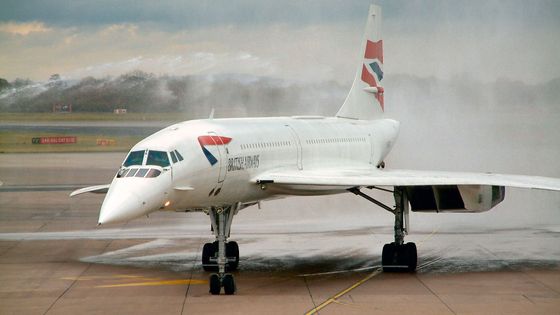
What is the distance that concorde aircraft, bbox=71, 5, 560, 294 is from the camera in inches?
866

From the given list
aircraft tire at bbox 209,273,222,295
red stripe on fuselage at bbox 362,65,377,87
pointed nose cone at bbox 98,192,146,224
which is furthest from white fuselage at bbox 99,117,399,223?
red stripe on fuselage at bbox 362,65,377,87

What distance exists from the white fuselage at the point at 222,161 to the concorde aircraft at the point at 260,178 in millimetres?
23

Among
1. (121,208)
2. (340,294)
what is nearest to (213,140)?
(121,208)

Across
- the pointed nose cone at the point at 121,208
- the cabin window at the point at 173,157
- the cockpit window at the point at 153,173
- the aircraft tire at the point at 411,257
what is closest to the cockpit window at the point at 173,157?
the cabin window at the point at 173,157

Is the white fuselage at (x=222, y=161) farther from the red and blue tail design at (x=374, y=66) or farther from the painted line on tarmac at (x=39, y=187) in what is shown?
the painted line on tarmac at (x=39, y=187)

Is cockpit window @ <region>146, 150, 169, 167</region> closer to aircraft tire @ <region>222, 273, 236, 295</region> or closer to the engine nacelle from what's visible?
aircraft tire @ <region>222, 273, 236, 295</region>

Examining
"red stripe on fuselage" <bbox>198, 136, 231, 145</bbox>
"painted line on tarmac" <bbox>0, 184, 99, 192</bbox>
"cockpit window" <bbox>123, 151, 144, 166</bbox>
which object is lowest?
"painted line on tarmac" <bbox>0, 184, 99, 192</bbox>

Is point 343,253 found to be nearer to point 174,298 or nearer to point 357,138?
point 357,138

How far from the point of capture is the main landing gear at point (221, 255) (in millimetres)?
22844

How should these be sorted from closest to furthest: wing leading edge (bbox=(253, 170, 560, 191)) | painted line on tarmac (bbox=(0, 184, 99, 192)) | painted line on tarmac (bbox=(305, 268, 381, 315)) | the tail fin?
painted line on tarmac (bbox=(305, 268, 381, 315)), wing leading edge (bbox=(253, 170, 560, 191)), the tail fin, painted line on tarmac (bbox=(0, 184, 99, 192))

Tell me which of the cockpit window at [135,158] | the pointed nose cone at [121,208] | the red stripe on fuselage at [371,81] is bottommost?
the pointed nose cone at [121,208]

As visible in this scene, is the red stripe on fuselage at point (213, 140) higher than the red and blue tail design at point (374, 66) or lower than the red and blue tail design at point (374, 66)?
lower

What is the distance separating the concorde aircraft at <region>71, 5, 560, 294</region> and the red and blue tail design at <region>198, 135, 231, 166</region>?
25 millimetres

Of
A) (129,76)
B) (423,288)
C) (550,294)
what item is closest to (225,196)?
(423,288)
